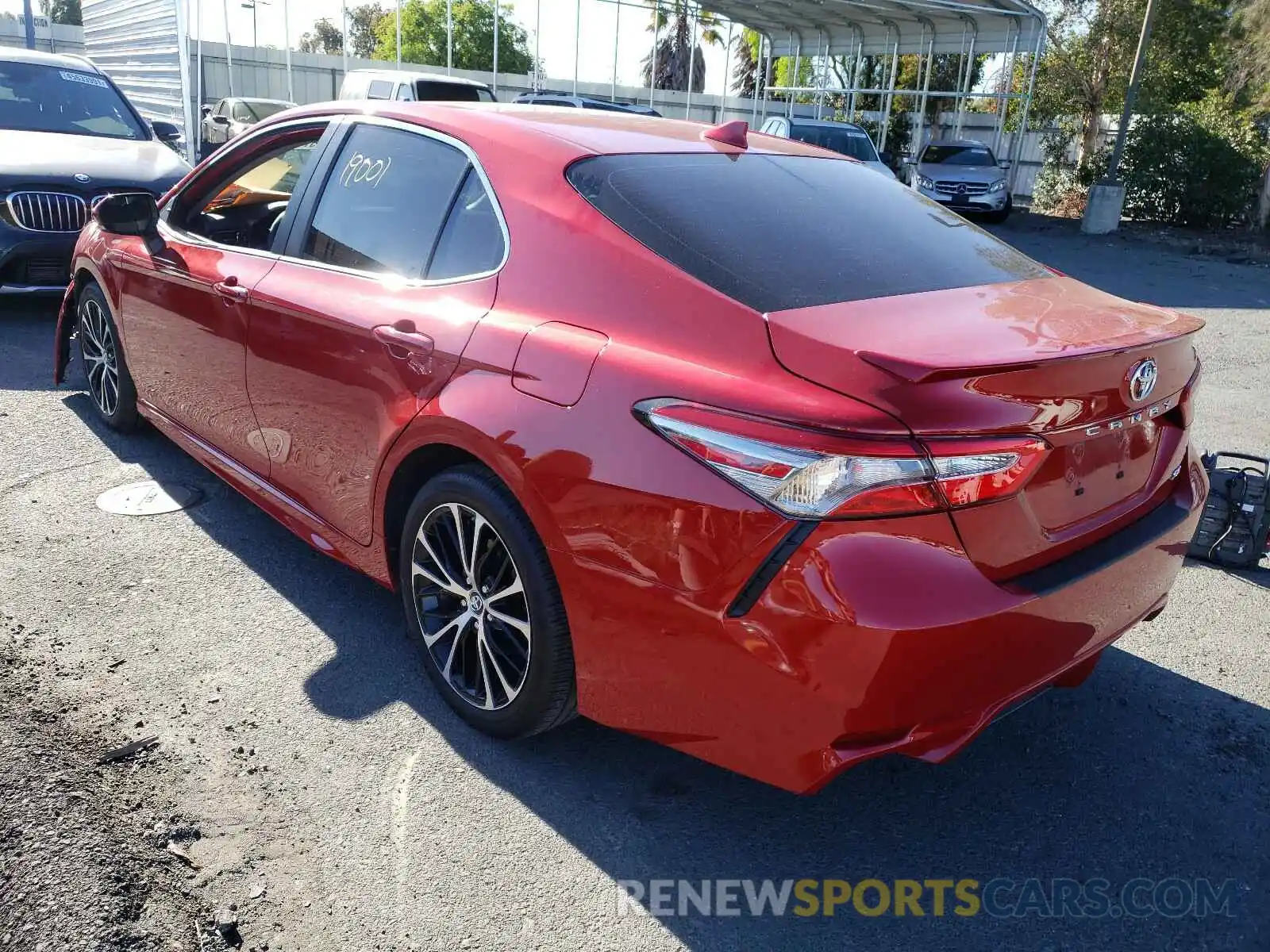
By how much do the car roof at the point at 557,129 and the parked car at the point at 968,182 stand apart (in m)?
18.5

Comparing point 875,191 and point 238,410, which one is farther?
point 238,410

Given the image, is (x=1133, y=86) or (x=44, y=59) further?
(x=1133, y=86)

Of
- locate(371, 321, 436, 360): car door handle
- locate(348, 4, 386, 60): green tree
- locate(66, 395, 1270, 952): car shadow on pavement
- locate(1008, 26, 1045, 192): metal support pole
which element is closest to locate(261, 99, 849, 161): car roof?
locate(371, 321, 436, 360): car door handle

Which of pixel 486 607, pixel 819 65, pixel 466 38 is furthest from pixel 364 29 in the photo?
pixel 486 607

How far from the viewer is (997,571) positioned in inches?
87.7

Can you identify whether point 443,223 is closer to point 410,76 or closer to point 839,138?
point 410,76

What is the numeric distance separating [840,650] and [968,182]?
20920 mm

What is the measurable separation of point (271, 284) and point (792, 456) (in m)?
2.20

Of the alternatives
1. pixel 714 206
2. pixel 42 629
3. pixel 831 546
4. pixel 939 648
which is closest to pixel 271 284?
pixel 42 629

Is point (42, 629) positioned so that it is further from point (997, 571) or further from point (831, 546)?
point (997, 571)

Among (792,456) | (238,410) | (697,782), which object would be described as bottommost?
(697,782)

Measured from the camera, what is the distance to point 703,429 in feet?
7.23

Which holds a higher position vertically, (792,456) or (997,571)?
(792,456)

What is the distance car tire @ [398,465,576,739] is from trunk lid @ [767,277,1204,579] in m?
0.88
